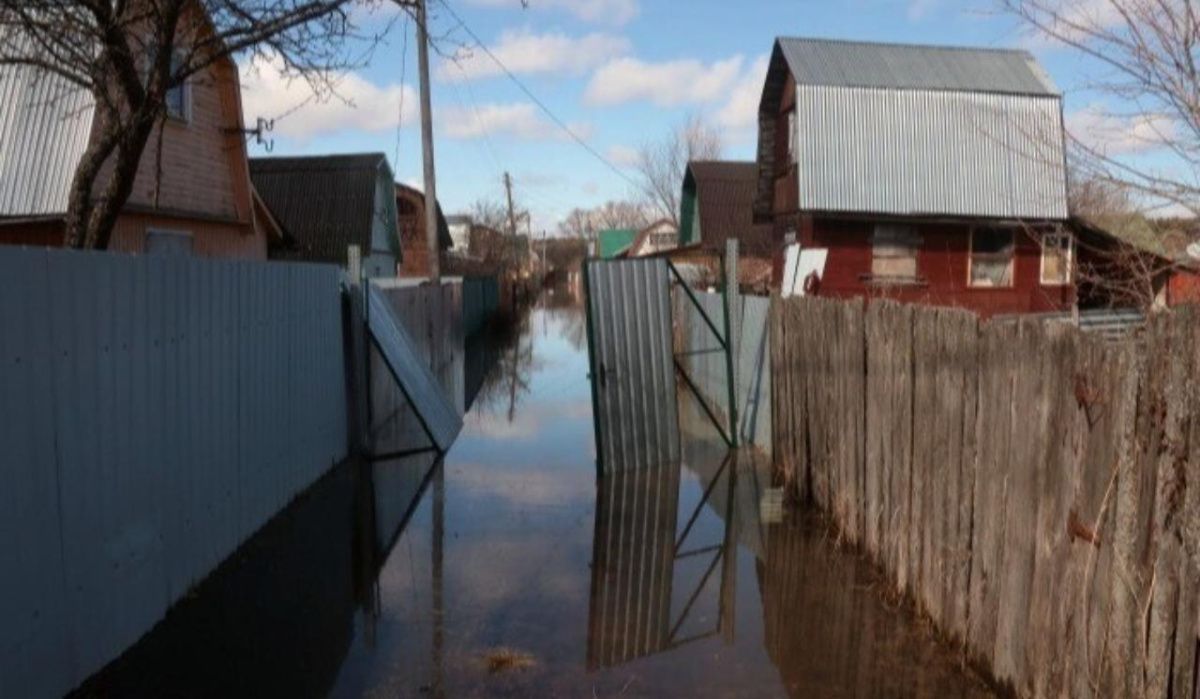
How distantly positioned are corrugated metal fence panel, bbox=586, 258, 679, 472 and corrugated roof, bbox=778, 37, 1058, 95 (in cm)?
1585

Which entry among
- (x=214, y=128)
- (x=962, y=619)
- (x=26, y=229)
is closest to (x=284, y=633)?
(x=962, y=619)

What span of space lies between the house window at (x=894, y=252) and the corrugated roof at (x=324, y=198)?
16.5 m

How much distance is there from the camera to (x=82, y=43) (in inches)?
316

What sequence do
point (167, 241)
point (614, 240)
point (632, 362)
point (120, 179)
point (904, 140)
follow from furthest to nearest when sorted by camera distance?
point (614, 240) → point (904, 140) → point (167, 241) → point (632, 362) → point (120, 179)

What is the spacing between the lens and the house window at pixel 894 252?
25438mm

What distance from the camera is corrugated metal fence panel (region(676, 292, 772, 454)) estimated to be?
1070 cm

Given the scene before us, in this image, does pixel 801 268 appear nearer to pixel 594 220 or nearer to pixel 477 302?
→ pixel 477 302

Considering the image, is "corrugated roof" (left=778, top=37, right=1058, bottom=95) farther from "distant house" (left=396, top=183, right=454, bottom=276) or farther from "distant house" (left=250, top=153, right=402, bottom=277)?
"distant house" (left=396, top=183, right=454, bottom=276)

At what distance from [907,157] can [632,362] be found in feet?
55.8

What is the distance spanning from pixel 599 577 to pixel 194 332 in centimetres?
292

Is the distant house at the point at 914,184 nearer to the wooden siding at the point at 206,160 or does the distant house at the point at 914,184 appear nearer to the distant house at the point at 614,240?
the wooden siding at the point at 206,160

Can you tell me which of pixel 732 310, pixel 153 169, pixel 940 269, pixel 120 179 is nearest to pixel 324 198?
pixel 153 169

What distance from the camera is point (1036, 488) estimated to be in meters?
4.34

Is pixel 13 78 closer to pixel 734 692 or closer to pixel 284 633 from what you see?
pixel 284 633
